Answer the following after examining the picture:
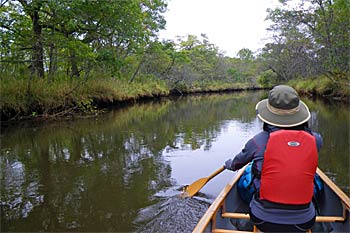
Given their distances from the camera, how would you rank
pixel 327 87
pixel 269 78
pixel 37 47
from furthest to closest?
1. pixel 269 78
2. pixel 327 87
3. pixel 37 47

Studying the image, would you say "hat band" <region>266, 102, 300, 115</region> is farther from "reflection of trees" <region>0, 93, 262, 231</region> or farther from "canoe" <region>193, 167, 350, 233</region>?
"reflection of trees" <region>0, 93, 262, 231</region>

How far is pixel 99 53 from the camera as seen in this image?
1345 centimetres

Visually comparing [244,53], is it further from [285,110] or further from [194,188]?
[285,110]

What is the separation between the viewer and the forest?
11.2m

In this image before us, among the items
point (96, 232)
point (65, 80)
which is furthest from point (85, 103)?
point (96, 232)

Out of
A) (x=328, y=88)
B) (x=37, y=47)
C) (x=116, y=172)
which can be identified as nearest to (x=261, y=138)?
(x=116, y=172)

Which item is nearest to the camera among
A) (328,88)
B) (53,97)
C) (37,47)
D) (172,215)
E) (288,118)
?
(288,118)

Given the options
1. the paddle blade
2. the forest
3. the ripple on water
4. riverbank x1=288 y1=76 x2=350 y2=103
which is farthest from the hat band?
riverbank x1=288 y1=76 x2=350 y2=103

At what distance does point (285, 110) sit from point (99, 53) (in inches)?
477

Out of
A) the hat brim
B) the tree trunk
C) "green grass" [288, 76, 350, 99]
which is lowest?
"green grass" [288, 76, 350, 99]

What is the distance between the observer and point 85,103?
45.1 ft

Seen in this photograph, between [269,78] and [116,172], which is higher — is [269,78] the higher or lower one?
the higher one

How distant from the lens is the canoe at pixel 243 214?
280 cm

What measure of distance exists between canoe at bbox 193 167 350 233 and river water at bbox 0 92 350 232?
538 millimetres
